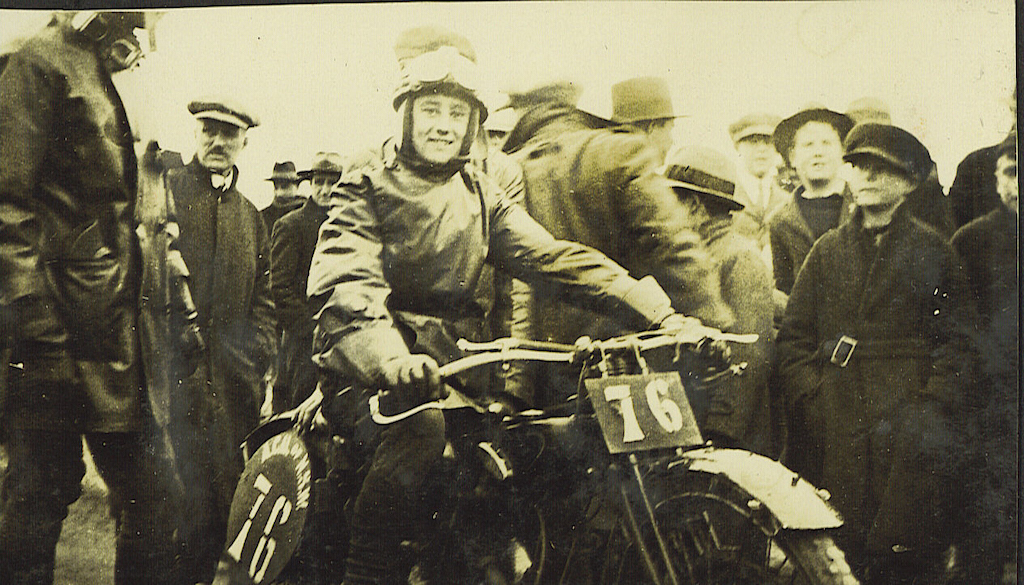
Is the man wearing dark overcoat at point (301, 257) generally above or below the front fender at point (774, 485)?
above

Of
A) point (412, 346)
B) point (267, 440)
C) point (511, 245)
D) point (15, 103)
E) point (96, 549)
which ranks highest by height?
point (15, 103)

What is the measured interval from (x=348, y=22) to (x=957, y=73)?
2.02 meters

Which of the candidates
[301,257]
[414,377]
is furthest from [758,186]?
[301,257]

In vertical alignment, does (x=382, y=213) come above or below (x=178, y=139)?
below

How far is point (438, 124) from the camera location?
8.09 feet

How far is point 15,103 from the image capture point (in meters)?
2.45

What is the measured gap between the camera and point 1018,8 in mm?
2457

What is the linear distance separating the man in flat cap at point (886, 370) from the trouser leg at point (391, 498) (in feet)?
3.94

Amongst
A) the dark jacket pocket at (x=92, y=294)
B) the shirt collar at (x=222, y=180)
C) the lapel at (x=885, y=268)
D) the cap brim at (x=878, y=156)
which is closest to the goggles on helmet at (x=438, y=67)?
the shirt collar at (x=222, y=180)

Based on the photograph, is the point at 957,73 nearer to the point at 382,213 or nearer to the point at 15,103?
the point at 382,213

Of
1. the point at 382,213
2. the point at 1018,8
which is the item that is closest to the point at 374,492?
the point at 382,213

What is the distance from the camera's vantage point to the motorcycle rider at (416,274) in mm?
2438

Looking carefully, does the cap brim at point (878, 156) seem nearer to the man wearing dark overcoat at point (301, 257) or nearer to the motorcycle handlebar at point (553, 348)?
the motorcycle handlebar at point (553, 348)

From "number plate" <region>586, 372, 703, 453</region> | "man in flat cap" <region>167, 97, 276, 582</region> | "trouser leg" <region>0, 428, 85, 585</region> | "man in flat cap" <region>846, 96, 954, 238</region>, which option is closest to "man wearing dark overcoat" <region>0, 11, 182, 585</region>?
"trouser leg" <region>0, 428, 85, 585</region>
